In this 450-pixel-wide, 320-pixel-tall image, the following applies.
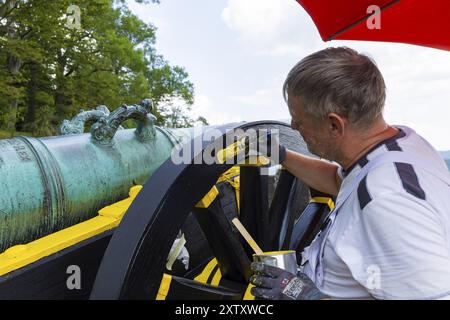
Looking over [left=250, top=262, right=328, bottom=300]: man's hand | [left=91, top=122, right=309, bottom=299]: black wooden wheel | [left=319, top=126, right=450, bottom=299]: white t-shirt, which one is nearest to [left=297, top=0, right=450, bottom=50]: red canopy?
[left=91, top=122, right=309, bottom=299]: black wooden wheel

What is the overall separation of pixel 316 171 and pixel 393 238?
1.02 metres

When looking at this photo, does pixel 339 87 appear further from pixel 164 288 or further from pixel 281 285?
pixel 164 288

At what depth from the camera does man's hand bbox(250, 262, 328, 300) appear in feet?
4.35

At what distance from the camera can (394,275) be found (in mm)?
1060

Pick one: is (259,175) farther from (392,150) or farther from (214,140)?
(392,150)

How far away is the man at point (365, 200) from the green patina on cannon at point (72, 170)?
33.8 inches

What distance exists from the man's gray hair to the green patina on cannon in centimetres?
107

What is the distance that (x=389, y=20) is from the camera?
208 centimetres

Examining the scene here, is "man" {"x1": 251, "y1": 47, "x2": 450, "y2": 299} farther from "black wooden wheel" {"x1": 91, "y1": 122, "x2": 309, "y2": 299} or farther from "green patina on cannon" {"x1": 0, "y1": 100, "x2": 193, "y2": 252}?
"green patina on cannon" {"x1": 0, "y1": 100, "x2": 193, "y2": 252}

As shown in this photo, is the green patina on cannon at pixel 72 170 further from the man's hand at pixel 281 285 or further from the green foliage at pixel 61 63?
the green foliage at pixel 61 63

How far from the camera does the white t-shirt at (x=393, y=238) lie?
1026 mm

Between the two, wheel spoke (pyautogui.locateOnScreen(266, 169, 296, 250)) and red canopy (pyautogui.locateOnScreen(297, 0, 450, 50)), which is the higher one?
red canopy (pyautogui.locateOnScreen(297, 0, 450, 50))

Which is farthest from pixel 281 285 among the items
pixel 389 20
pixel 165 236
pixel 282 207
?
pixel 389 20
